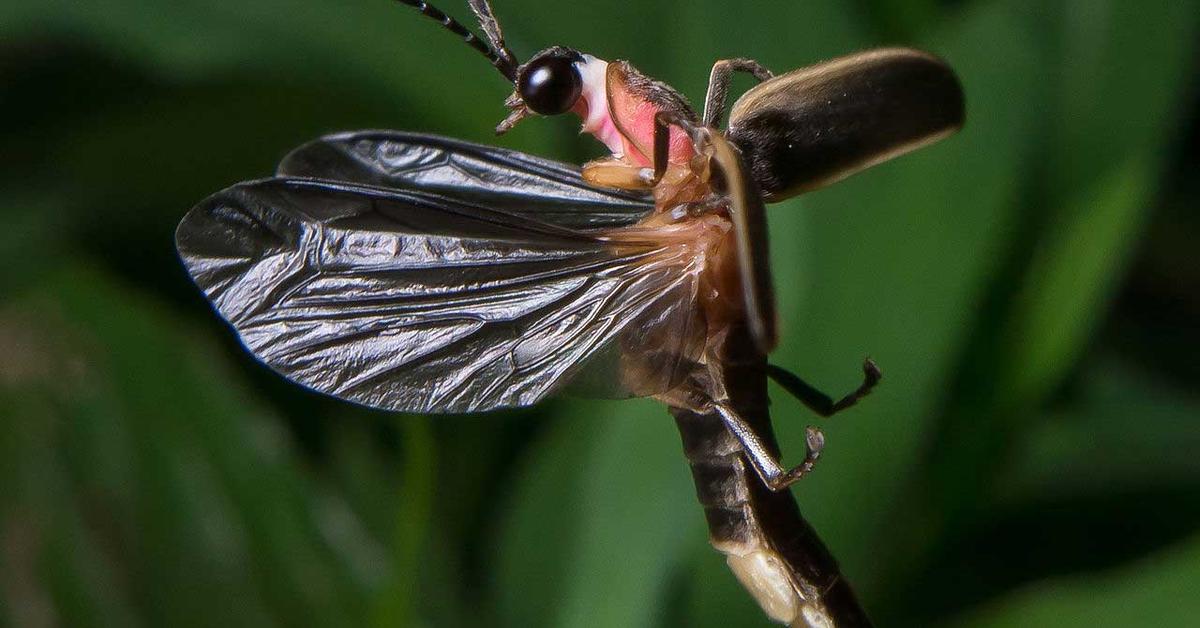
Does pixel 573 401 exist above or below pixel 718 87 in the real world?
below

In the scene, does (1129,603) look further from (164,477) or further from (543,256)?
(164,477)

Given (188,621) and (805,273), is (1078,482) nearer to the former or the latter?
(805,273)

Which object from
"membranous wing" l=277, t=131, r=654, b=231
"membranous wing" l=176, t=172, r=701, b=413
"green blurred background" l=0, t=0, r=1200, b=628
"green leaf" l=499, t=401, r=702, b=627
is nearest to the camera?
"membranous wing" l=176, t=172, r=701, b=413

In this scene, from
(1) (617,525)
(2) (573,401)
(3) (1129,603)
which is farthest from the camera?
(2) (573,401)

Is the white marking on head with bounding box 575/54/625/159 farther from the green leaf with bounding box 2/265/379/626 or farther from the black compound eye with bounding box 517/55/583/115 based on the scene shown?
the green leaf with bounding box 2/265/379/626

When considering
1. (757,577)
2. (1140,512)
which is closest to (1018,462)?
(1140,512)

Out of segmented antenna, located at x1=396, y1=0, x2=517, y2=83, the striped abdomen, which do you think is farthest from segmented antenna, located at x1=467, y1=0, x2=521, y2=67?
the striped abdomen

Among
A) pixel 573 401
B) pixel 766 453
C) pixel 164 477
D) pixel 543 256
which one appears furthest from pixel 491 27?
pixel 164 477

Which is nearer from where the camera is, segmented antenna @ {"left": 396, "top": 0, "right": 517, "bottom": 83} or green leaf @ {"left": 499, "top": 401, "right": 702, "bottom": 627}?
segmented antenna @ {"left": 396, "top": 0, "right": 517, "bottom": 83}
